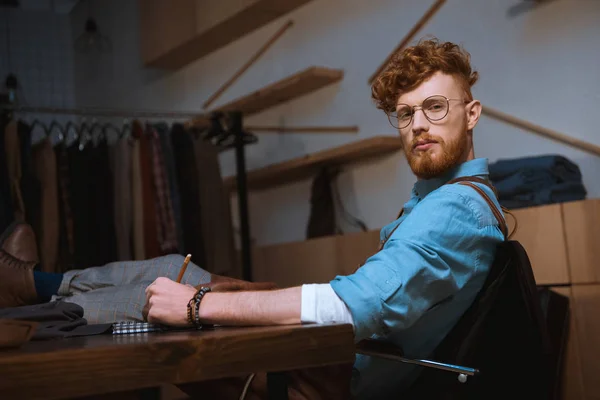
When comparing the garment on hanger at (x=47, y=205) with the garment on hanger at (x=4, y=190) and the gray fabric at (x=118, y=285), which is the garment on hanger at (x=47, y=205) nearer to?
the garment on hanger at (x=4, y=190)

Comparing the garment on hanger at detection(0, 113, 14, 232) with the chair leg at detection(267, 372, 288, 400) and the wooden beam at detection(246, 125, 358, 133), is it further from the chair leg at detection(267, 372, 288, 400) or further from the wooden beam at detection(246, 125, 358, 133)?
the chair leg at detection(267, 372, 288, 400)

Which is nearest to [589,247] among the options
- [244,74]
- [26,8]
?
[244,74]

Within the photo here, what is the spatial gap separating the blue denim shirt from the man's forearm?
0.09 meters

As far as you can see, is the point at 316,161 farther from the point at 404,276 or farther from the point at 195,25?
the point at 404,276

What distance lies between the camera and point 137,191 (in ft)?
13.0

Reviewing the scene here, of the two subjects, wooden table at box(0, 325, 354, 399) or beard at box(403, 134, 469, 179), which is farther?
→ beard at box(403, 134, 469, 179)

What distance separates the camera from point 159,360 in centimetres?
86

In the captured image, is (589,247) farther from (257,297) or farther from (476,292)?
(257,297)

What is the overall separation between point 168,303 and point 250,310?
14 cm

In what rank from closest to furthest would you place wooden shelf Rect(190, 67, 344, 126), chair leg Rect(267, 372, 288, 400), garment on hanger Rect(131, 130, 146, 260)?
chair leg Rect(267, 372, 288, 400) → garment on hanger Rect(131, 130, 146, 260) → wooden shelf Rect(190, 67, 344, 126)

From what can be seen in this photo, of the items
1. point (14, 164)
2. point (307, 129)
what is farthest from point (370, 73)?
point (14, 164)

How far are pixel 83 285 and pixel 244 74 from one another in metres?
3.56

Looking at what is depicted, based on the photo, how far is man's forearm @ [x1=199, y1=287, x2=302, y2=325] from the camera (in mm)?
1261

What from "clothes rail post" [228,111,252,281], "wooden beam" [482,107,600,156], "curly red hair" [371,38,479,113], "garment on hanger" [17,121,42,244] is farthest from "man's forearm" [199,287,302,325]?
"clothes rail post" [228,111,252,281]
